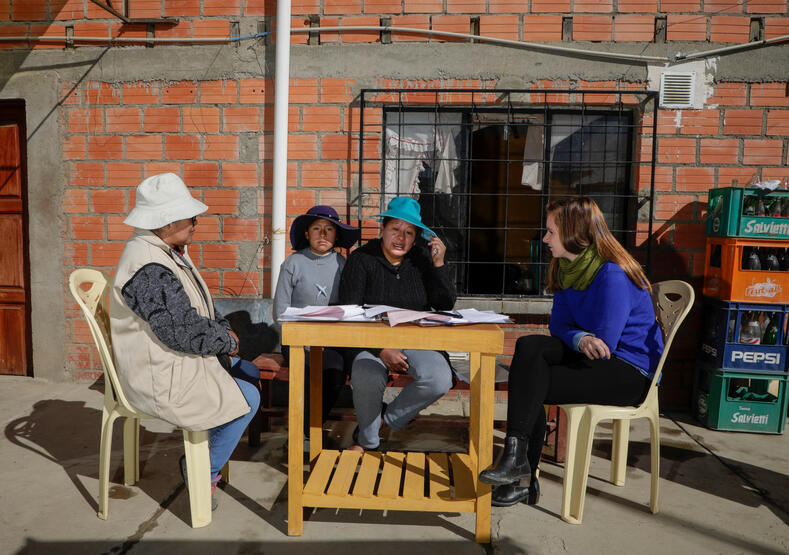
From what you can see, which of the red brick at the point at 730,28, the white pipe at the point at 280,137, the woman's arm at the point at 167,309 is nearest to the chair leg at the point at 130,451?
the woman's arm at the point at 167,309

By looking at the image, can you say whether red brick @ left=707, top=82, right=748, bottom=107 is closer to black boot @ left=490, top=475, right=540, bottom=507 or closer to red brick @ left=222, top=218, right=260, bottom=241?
black boot @ left=490, top=475, right=540, bottom=507

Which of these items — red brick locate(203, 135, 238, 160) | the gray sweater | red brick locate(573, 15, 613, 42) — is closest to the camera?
the gray sweater

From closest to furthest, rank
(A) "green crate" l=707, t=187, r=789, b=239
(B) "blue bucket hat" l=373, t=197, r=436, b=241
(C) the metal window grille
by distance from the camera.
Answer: (B) "blue bucket hat" l=373, t=197, r=436, b=241, (A) "green crate" l=707, t=187, r=789, b=239, (C) the metal window grille

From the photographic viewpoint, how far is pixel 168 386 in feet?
7.82

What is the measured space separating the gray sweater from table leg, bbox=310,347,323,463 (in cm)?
57

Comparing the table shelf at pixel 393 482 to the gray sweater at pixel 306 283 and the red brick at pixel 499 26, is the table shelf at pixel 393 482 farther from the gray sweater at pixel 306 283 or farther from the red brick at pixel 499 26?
the red brick at pixel 499 26

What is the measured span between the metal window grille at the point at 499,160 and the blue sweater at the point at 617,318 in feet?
5.48

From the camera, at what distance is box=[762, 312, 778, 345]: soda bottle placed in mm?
3826

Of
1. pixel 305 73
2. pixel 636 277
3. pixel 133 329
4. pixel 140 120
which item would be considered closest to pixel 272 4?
pixel 305 73

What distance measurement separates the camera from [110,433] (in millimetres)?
2625

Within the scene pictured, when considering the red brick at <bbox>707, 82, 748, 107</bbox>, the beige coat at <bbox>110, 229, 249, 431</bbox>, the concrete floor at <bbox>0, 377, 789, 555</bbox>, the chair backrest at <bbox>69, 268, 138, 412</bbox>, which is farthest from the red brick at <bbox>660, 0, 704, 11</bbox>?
the chair backrest at <bbox>69, 268, 138, 412</bbox>

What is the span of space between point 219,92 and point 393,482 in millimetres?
3310

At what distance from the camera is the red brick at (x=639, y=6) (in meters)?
4.18

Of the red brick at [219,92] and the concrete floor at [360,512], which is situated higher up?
the red brick at [219,92]
